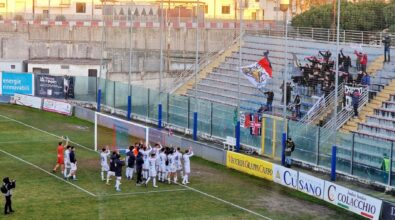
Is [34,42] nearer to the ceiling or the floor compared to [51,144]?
nearer to the ceiling

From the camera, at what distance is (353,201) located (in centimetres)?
3073

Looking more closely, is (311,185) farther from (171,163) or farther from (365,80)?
(365,80)

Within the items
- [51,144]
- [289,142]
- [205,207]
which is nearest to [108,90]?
[51,144]

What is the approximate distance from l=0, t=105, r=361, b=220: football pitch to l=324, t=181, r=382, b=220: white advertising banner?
0.39m

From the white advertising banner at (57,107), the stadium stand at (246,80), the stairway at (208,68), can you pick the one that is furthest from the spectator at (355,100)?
the white advertising banner at (57,107)

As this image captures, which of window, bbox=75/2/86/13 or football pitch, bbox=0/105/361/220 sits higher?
window, bbox=75/2/86/13

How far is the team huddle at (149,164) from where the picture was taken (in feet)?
114

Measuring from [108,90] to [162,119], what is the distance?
24.8 feet

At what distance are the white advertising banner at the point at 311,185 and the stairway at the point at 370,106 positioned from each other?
766 centimetres

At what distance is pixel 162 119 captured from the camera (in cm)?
4931

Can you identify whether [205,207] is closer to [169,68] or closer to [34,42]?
[169,68]

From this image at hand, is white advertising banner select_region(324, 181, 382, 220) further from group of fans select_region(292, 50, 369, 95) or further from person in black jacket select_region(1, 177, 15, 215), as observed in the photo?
group of fans select_region(292, 50, 369, 95)

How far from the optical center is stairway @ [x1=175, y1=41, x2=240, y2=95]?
56.5m

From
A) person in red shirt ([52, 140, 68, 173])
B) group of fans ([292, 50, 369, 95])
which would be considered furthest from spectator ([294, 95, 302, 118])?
person in red shirt ([52, 140, 68, 173])
